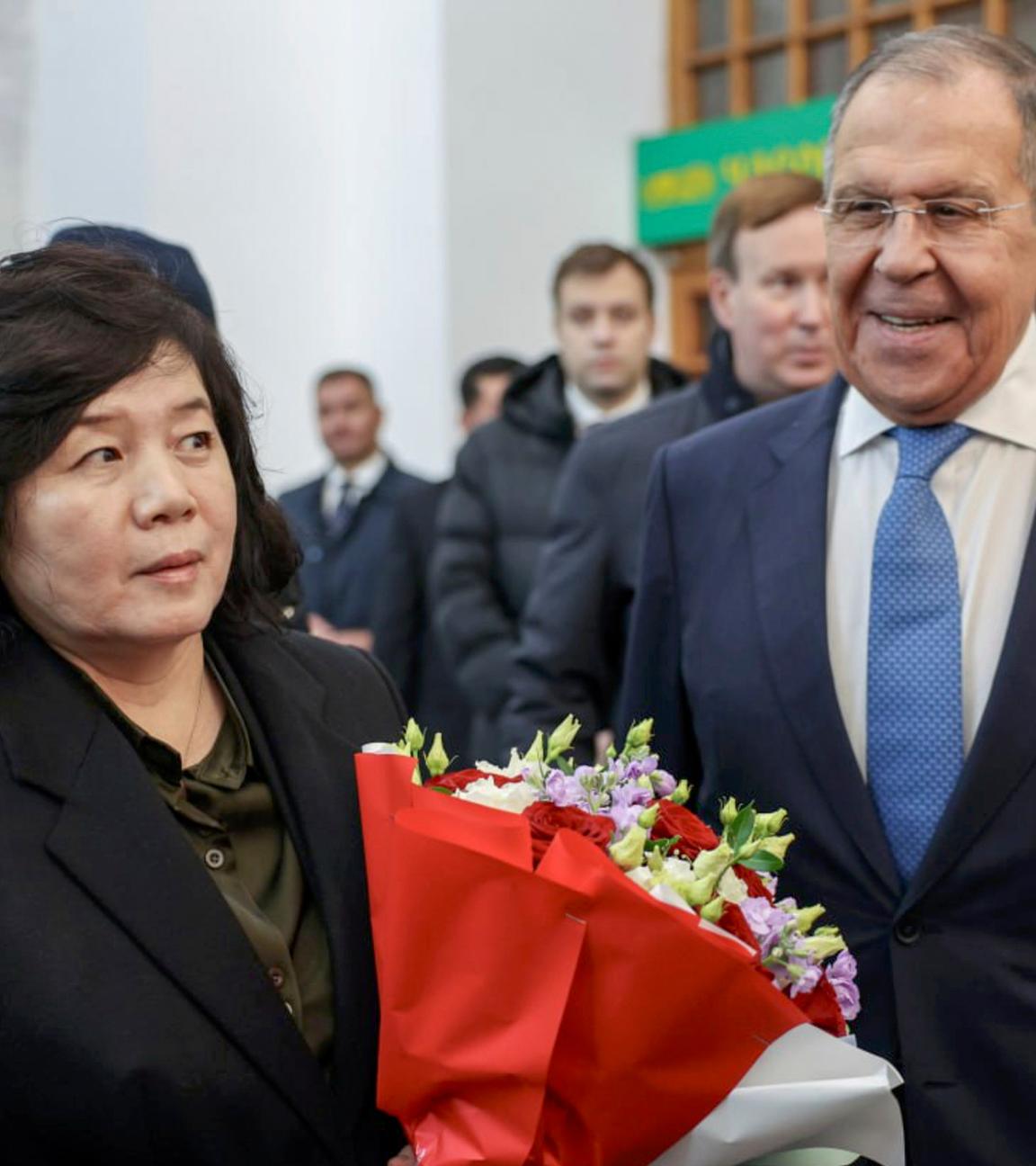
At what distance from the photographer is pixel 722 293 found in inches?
148

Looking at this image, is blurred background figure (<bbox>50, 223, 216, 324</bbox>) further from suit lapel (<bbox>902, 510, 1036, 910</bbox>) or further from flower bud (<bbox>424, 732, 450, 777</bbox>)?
suit lapel (<bbox>902, 510, 1036, 910</bbox>)

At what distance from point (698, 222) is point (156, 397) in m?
6.44

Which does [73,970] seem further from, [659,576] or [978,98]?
[978,98]

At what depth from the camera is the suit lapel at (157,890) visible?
1.89 m

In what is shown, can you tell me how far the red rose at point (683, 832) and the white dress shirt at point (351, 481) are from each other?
4753 mm

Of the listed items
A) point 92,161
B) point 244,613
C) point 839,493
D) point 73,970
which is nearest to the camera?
point 73,970

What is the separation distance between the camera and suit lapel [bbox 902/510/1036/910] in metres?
2.29

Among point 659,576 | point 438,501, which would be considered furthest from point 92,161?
point 659,576

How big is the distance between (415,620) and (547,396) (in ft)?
4.16

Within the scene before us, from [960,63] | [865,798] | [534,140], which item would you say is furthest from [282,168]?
[865,798]

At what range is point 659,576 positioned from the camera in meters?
2.70

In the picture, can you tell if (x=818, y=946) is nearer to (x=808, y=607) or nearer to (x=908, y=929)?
(x=908, y=929)

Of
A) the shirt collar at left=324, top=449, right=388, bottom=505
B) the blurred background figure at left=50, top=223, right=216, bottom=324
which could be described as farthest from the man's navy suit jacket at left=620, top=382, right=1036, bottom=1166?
the shirt collar at left=324, top=449, right=388, bottom=505

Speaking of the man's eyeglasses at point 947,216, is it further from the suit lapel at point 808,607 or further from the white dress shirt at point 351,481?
the white dress shirt at point 351,481
